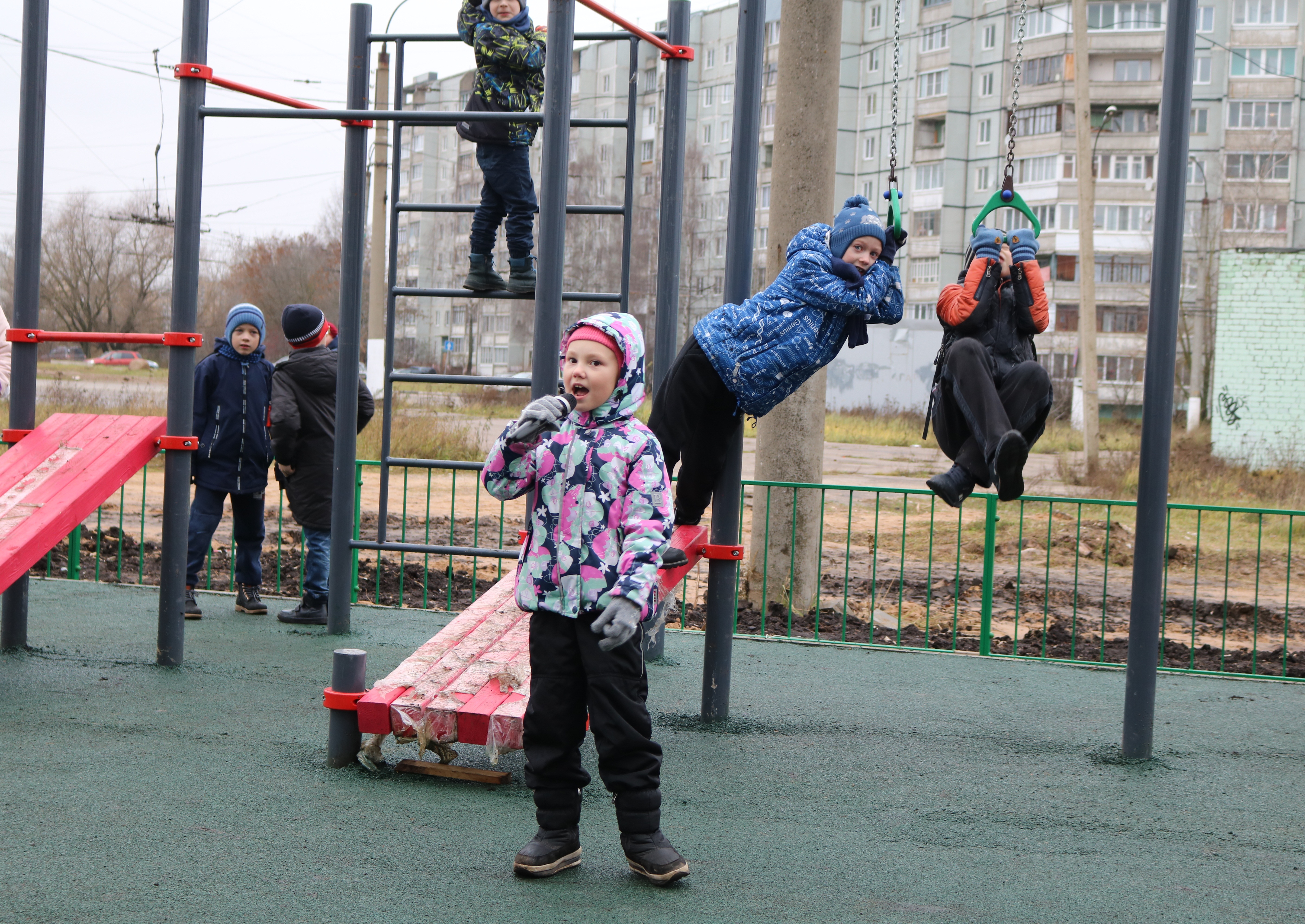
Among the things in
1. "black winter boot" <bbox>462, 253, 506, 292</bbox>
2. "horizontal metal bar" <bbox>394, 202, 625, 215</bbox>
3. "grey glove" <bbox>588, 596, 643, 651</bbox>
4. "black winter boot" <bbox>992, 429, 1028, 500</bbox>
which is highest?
"horizontal metal bar" <bbox>394, 202, 625, 215</bbox>

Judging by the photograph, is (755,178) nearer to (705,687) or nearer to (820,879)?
(705,687)

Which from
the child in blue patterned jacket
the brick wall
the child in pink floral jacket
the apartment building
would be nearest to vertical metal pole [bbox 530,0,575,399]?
the child in blue patterned jacket

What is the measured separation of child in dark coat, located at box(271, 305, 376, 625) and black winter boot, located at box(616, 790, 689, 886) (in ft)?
13.5

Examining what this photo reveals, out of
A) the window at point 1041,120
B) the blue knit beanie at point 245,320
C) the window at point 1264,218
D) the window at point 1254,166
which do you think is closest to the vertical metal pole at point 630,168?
the blue knit beanie at point 245,320

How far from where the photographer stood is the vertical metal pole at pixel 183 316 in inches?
219

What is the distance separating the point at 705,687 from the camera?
511 cm

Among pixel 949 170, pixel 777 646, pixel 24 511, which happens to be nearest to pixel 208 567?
pixel 24 511

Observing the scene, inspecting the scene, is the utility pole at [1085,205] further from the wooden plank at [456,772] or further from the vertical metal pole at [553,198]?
the wooden plank at [456,772]

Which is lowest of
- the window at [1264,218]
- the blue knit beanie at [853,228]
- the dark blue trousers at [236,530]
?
the dark blue trousers at [236,530]

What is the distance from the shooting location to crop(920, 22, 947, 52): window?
48.3 m

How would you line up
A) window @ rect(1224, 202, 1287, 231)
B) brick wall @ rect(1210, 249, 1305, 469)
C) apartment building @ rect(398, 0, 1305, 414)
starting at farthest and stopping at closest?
1. window @ rect(1224, 202, 1287, 231)
2. apartment building @ rect(398, 0, 1305, 414)
3. brick wall @ rect(1210, 249, 1305, 469)

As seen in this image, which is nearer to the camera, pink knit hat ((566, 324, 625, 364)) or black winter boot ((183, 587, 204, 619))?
pink knit hat ((566, 324, 625, 364))

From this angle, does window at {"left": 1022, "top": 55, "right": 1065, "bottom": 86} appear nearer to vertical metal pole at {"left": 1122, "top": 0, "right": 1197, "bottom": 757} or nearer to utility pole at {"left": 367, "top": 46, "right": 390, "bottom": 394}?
utility pole at {"left": 367, "top": 46, "right": 390, "bottom": 394}

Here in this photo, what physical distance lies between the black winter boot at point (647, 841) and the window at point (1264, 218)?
4749cm
